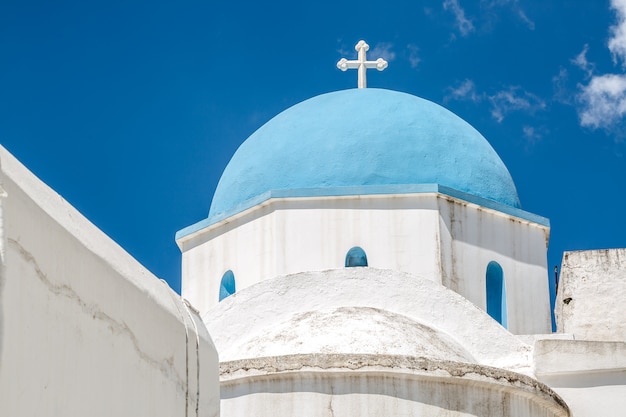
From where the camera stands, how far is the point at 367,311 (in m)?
9.81

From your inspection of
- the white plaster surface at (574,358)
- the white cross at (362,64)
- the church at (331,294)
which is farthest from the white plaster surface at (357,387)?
the white cross at (362,64)

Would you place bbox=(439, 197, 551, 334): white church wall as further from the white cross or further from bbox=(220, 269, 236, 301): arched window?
the white cross

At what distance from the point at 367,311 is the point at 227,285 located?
3408 mm

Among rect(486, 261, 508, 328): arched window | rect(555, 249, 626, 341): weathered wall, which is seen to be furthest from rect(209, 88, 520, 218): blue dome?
rect(555, 249, 626, 341): weathered wall

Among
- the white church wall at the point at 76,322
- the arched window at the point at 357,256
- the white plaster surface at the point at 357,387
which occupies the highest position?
the arched window at the point at 357,256

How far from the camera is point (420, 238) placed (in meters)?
12.3

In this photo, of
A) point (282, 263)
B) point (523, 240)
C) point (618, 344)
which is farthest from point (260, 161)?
point (618, 344)

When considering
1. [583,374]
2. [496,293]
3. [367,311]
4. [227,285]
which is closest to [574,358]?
[583,374]

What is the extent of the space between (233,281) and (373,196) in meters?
1.76

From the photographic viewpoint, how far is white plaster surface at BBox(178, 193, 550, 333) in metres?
12.3

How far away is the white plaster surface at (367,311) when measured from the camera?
996 centimetres

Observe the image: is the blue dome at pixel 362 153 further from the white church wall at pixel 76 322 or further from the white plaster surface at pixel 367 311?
the white church wall at pixel 76 322

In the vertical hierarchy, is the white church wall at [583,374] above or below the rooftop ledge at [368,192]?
below

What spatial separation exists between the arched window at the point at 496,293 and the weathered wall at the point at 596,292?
6.62 ft
